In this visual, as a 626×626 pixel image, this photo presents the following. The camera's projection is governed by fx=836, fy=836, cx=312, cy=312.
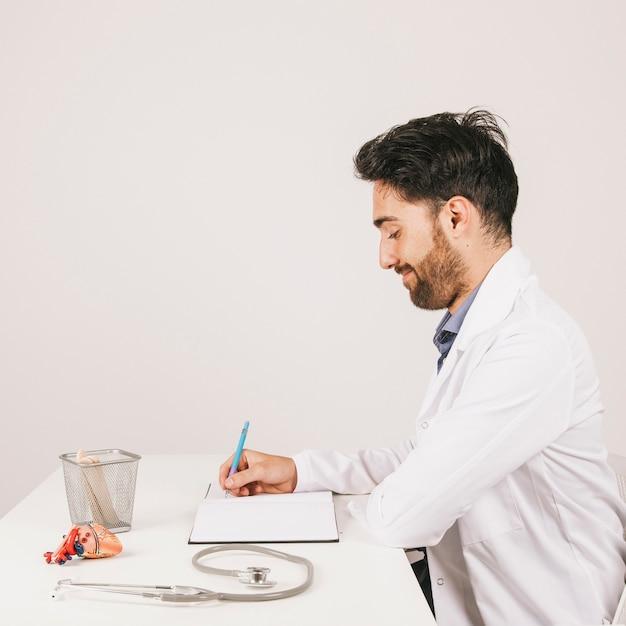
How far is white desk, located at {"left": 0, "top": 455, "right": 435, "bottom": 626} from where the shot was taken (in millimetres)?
935

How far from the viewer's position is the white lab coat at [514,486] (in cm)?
121

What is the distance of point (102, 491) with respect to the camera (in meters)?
1.23

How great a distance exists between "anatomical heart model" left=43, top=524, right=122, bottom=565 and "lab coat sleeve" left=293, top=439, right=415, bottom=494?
1.42ft

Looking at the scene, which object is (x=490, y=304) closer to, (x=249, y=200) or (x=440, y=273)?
(x=440, y=273)

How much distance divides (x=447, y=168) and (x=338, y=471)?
0.59 m

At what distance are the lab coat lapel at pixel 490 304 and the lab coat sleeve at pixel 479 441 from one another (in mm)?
116

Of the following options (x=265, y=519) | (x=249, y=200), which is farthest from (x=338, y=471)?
(x=249, y=200)

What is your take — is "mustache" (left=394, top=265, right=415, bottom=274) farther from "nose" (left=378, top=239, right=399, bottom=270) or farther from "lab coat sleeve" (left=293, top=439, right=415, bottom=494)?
"lab coat sleeve" (left=293, top=439, right=415, bottom=494)

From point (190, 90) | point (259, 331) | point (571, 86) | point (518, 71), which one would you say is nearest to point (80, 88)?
point (190, 90)

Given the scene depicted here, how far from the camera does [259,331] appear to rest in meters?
3.10

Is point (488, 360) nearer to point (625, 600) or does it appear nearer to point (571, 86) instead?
point (625, 600)

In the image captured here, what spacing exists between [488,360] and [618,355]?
2.07 meters

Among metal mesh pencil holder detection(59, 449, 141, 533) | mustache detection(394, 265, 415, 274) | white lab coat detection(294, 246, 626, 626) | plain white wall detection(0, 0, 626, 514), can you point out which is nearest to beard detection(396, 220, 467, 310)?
mustache detection(394, 265, 415, 274)

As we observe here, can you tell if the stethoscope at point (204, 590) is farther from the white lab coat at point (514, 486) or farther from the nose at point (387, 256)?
the nose at point (387, 256)
